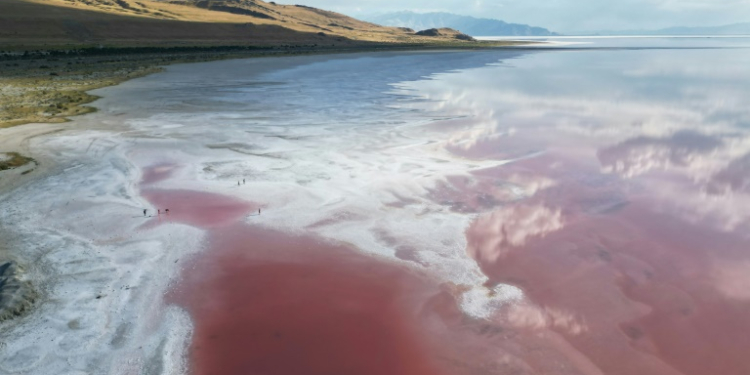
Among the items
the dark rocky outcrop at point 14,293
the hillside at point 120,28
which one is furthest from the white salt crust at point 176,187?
the hillside at point 120,28

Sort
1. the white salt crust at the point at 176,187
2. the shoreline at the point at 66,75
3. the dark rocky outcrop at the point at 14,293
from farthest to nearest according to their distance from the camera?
the shoreline at the point at 66,75 → the dark rocky outcrop at the point at 14,293 → the white salt crust at the point at 176,187

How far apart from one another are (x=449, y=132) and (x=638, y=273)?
441 inches

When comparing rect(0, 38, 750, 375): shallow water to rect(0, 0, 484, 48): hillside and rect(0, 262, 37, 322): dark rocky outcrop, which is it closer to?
rect(0, 262, 37, 322): dark rocky outcrop

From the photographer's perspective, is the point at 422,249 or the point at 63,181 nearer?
the point at 422,249

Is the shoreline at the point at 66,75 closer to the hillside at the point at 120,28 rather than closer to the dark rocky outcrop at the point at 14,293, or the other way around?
the hillside at the point at 120,28

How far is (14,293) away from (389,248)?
19.7 ft

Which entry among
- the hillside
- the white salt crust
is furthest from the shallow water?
the hillside

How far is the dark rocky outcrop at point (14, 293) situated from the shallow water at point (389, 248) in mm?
327

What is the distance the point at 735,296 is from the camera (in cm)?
807

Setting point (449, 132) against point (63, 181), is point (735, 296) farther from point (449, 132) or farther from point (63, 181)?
point (63, 181)

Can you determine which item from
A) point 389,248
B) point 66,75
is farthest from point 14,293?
point 66,75

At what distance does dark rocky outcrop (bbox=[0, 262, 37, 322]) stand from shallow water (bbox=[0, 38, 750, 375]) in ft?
1.07

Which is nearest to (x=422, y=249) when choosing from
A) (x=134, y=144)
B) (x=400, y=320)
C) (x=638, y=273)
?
(x=400, y=320)

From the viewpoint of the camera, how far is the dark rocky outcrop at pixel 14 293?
7.27m
